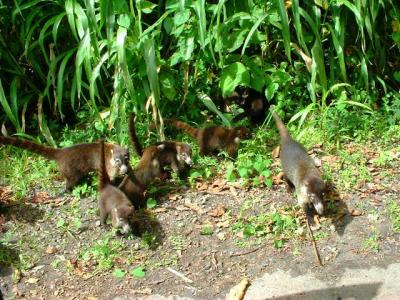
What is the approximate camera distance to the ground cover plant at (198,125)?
14.5 feet

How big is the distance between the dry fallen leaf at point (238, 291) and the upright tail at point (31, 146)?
6.67ft

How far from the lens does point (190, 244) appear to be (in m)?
4.58

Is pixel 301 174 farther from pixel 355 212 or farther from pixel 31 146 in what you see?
pixel 31 146

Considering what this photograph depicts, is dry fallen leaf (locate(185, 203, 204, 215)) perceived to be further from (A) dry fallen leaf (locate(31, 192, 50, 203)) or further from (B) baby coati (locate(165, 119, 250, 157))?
(A) dry fallen leaf (locate(31, 192, 50, 203))

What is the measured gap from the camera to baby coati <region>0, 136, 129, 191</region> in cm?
504

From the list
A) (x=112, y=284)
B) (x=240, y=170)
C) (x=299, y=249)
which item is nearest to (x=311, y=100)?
(x=240, y=170)

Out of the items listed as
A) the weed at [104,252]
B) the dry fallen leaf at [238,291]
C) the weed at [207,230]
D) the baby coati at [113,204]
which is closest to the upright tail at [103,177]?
the baby coati at [113,204]

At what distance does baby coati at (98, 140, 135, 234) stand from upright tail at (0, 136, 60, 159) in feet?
2.15

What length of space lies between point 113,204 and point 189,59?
1.71 meters

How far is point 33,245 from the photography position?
4.64m

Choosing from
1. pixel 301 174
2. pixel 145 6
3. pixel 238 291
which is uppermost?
pixel 145 6

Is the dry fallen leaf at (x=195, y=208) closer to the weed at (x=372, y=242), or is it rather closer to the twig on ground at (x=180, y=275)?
the twig on ground at (x=180, y=275)

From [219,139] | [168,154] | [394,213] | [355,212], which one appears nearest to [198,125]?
[219,139]

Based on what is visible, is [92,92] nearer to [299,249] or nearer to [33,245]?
[33,245]
